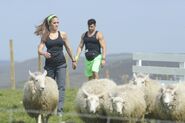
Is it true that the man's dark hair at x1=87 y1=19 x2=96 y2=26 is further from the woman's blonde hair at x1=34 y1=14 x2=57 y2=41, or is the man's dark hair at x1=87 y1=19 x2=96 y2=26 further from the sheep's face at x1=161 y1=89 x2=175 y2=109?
the sheep's face at x1=161 y1=89 x2=175 y2=109

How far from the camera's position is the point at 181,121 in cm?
977

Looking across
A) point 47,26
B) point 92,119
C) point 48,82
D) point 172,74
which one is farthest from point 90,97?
point 172,74

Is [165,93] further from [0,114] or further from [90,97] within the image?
[0,114]

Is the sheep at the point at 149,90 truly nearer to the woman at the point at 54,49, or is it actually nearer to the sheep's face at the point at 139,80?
the sheep's face at the point at 139,80

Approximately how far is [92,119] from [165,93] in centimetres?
144

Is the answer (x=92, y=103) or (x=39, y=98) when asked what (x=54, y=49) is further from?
(x=92, y=103)

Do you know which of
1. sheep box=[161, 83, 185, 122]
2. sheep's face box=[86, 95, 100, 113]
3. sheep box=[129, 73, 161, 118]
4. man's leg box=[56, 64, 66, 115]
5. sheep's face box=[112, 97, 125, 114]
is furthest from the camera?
man's leg box=[56, 64, 66, 115]

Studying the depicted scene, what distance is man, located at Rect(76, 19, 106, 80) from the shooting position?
1139 centimetres

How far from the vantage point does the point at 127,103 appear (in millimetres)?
9797

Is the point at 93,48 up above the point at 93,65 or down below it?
above

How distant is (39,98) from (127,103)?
1.79m

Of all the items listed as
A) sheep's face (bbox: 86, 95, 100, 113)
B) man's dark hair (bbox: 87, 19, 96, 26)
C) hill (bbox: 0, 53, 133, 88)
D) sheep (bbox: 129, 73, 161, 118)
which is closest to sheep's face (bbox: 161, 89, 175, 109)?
sheep (bbox: 129, 73, 161, 118)

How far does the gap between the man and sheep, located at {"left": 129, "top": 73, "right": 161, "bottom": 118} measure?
83 centimetres

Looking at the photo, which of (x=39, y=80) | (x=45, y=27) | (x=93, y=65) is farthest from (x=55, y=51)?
(x=93, y=65)
